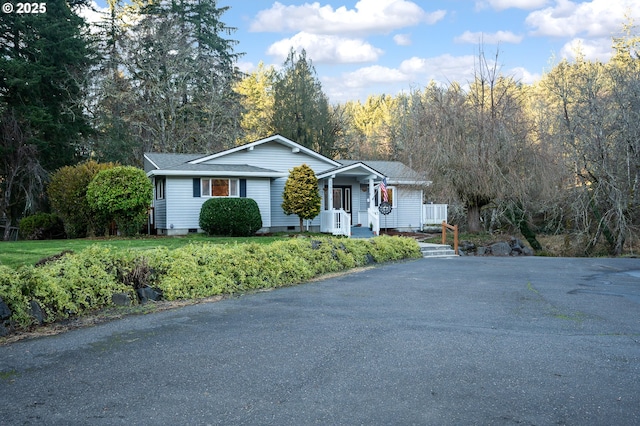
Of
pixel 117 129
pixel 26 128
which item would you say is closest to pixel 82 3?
pixel 117 129

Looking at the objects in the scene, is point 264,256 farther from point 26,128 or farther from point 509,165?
point 26,128

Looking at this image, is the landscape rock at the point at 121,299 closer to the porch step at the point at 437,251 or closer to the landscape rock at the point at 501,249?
the porch step at the point at 437,251

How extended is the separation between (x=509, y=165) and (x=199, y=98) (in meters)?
22.4

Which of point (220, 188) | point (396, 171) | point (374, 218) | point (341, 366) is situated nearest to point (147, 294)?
point (341, 366)

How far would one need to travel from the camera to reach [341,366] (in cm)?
479

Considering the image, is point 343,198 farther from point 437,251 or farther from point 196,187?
point 437,251

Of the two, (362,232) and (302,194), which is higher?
(302,194)

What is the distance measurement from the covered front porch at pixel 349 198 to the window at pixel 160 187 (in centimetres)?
668

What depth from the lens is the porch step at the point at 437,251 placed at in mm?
17875

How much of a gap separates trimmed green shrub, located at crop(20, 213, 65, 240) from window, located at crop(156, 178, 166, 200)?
415 centimetres

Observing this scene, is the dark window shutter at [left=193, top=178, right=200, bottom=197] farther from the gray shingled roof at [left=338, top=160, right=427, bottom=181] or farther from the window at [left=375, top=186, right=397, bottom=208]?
the window at [left=375, top=186, right=397, bottom=208]

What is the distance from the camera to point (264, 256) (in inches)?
411

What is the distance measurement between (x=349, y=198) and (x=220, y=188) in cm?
654

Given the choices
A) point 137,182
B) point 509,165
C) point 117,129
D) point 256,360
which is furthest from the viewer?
point 117,129
